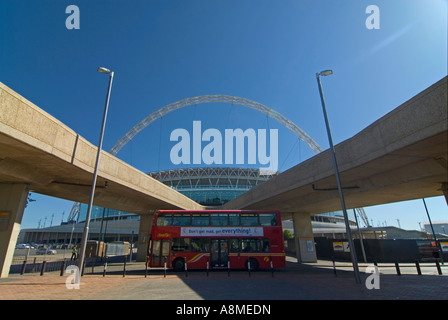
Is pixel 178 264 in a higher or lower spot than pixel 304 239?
lower

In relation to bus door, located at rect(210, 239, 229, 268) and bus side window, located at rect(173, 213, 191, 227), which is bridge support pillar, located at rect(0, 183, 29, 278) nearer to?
bus side window, located at rect(173, 213, 191, 227)

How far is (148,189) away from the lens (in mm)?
22312

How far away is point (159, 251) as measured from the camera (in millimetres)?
18703

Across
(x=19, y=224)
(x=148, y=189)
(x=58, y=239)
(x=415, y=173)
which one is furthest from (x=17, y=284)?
(x=58, y=239)

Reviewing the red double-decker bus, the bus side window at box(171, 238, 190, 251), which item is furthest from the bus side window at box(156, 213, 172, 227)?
the bus side window at box(171, 238, 190, 251)

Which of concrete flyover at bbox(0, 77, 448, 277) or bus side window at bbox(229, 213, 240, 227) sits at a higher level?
concrete flyover at bbox(0, 77, 448, 277)

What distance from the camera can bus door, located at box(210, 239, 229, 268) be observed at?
18.6 meters

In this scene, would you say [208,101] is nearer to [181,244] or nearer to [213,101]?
[213,101]

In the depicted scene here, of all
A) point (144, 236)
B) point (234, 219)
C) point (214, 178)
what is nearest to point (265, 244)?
point (234, 219)

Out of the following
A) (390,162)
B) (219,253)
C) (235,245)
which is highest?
(390,162)

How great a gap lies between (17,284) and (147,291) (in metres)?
7.49

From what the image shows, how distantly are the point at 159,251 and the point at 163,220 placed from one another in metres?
2.37

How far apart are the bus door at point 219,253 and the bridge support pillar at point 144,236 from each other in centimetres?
1556

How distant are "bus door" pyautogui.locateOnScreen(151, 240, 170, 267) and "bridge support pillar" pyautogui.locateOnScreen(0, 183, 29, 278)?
895 cm
